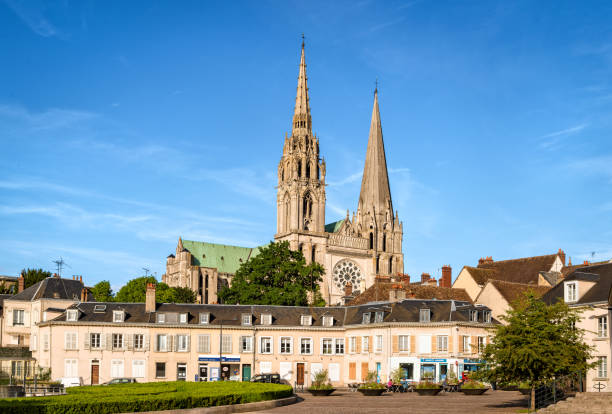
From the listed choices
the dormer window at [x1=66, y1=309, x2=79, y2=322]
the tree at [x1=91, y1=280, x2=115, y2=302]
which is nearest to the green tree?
the tree at [x1=91, y1=280, x2=115, y2=302]

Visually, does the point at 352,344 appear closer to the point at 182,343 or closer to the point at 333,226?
the point at 182,343

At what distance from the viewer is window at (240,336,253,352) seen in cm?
6147

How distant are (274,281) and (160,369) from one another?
19700mm

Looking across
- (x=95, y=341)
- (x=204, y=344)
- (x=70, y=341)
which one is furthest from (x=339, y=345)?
(x=70, y=341)

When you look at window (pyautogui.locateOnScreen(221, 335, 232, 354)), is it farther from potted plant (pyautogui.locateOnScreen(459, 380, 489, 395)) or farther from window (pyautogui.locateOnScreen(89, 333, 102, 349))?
potted plant (pyautogui.locateOnScreen(459, 380, 489, 395))

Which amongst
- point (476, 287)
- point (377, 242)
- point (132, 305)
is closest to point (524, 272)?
point (476, 287)

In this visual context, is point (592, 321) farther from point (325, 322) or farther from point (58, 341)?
point (58, 341)

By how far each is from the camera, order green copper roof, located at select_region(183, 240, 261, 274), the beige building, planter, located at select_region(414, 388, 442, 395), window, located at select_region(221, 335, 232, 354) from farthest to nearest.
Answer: green copper roof, located at select_region(183, 240, 261, 274)
window, located at select_region(221, 335, 232, 354)
the beige building
planter, located at select_region(414, 388, 442, 395)

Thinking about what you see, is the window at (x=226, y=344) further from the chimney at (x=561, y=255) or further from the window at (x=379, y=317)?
the chimney at (x=561, y=255)

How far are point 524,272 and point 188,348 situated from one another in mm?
34379

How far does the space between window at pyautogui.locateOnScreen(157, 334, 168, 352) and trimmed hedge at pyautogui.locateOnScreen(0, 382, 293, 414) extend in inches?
789

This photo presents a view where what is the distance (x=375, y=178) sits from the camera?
140 meters

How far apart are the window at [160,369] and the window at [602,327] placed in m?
32.6

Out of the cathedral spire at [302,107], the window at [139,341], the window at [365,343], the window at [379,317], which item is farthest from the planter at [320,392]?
the cathedral spire at [302,107]
